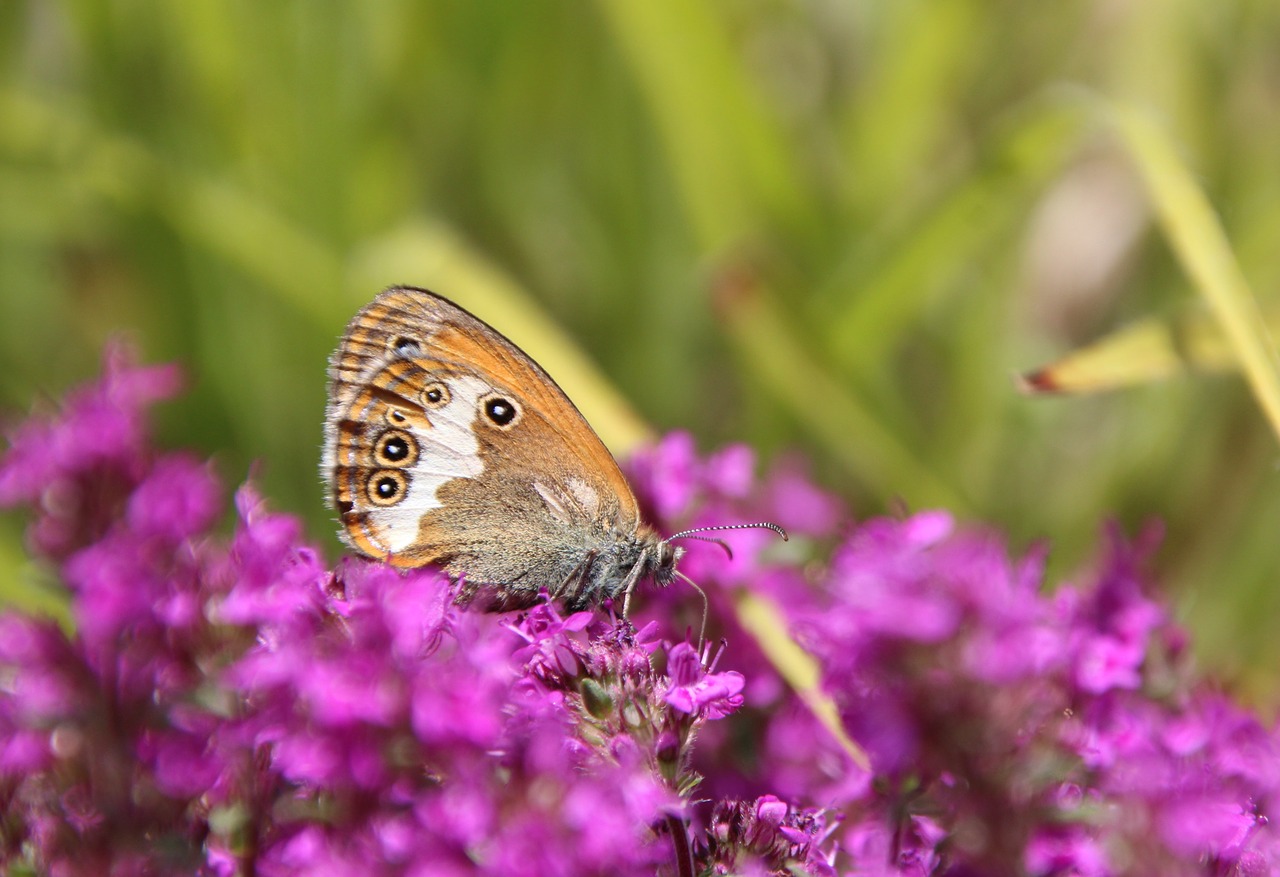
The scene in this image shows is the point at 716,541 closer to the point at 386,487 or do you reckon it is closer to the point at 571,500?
the point at 571,500

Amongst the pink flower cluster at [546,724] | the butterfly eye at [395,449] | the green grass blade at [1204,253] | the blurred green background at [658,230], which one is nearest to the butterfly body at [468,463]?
the butterfly eye at [395,449]

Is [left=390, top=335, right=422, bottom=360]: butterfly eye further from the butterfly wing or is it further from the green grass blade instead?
the green grass blade

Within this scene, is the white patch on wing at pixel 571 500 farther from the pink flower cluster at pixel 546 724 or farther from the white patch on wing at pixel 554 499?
the pink flower cluster at pixel 546 724

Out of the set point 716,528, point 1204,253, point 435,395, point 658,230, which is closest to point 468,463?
point 435,395

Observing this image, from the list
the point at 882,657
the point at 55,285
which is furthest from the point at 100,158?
the point at 882,657

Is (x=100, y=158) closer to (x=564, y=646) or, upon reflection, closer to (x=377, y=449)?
(x=377, y=449)

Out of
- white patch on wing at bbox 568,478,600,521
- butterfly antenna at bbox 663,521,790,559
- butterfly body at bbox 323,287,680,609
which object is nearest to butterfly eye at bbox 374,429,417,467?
butterfly body at bbox 323,287,680,609
